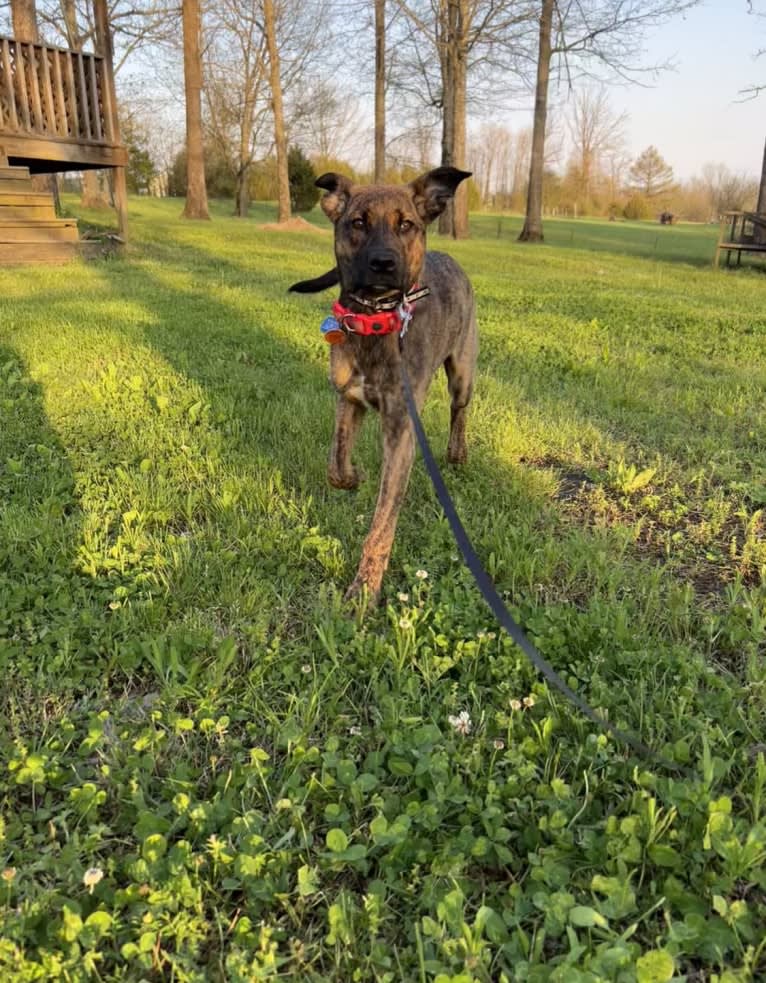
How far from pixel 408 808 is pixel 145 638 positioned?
3.97 feet

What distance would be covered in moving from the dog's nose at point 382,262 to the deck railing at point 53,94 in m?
12.1

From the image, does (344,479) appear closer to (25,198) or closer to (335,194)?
(335,194)

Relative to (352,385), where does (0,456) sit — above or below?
below

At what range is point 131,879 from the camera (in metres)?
1.64

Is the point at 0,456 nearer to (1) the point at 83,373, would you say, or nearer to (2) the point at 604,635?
(1) the point at 83,373

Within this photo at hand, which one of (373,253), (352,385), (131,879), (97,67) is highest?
(97,67)

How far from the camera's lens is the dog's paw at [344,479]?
12.1ft

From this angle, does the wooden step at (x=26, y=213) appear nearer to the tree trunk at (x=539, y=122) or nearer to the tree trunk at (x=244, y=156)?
the tree trunk at (x=539, y=122)

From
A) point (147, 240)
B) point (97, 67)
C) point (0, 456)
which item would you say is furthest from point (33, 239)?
point (0, 456)

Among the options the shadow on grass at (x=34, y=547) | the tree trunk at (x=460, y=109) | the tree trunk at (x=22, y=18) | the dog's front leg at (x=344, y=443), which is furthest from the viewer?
the tree trunk at (x=460, y=109)

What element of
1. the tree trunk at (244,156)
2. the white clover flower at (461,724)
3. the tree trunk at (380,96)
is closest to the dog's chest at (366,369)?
the white clover flower at (461,724)

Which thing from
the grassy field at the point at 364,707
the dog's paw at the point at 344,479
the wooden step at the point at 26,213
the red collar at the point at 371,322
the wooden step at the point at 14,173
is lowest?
the grassy field at the point at 364,707

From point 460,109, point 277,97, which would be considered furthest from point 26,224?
point 277,97

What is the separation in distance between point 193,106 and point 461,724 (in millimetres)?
28701
